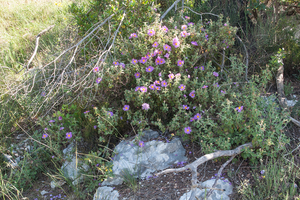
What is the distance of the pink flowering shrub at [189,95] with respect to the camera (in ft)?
7.61

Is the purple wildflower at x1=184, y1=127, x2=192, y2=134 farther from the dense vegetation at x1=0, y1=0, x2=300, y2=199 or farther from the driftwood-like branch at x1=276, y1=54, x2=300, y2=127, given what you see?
the driftwood-like branch at x1=276, y1=54, x2=300, y2=127

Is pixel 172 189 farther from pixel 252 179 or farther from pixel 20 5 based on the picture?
pixel 20 5

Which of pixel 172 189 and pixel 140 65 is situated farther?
pixel 140 65

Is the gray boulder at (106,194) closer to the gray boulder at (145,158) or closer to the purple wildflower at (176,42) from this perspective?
the gray boulder at (145,158)

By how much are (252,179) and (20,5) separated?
6.87 m

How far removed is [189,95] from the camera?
2.63 meters

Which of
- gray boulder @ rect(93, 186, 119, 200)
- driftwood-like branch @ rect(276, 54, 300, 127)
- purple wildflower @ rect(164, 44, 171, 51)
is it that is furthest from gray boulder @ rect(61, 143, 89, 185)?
driftwood-like branch @ rect(276, 54, 300, 127)

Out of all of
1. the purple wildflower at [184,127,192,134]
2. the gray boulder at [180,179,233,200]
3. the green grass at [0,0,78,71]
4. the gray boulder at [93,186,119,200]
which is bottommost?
the gray boulder at [180,179,233,200]

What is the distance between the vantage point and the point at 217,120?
2576 mm

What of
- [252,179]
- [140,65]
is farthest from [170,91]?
[252,179]

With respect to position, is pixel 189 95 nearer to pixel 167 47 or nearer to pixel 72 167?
pixel 167 47

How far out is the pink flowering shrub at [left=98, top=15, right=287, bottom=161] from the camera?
7.61 feet

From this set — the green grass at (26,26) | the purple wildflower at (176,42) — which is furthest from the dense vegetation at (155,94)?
the green grass at (26,26)

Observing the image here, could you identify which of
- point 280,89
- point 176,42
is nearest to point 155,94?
point 176,42
